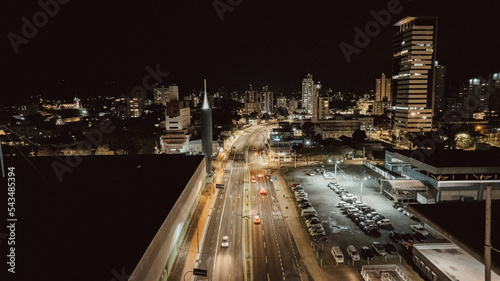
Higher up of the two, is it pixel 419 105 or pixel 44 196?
pixel 419 105

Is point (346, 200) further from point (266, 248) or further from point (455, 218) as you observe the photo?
point (455, 218)

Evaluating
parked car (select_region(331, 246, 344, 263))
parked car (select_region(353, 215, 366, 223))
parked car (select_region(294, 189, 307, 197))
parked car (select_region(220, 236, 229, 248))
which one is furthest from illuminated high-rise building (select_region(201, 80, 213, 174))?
parked car (select_region(331, 246, 344, 263))

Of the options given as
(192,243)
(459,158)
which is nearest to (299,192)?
(192,243)

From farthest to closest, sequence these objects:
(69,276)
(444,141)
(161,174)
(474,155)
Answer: (444,141)
(474,155)
(161,174)
(69,276)

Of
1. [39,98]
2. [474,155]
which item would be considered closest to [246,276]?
[474,155]

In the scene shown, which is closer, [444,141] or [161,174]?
[161,174]

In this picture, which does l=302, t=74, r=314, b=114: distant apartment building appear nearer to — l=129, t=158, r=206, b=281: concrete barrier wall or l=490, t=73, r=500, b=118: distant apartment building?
l=490, t=73, r=500, b=118: distant apartment building
